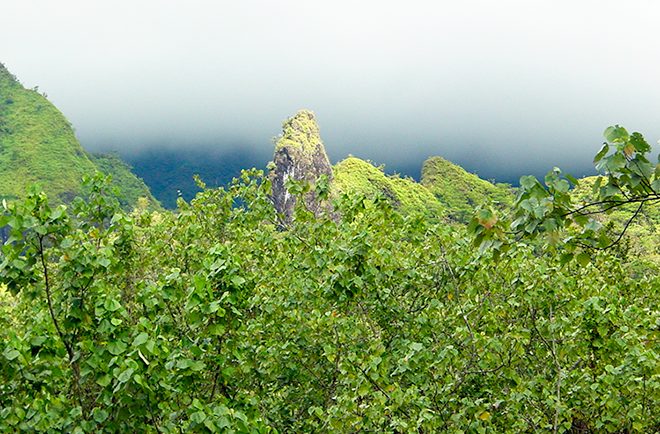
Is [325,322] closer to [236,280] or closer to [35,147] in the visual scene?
[236,280]

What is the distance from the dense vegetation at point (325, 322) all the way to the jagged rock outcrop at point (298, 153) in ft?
210

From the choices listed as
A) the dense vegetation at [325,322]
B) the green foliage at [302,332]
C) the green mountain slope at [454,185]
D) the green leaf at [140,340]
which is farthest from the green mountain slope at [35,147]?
the green leaf at [140,340]

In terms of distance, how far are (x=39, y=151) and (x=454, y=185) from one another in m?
61.7

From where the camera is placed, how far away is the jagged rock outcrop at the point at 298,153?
7881cm

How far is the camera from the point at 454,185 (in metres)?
93.8

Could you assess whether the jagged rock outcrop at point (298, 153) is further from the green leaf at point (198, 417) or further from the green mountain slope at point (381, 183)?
the green leaf at point (198, 417)

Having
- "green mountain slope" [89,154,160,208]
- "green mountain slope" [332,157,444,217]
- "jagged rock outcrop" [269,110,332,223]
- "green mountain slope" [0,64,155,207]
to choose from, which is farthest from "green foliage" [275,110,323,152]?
"green mountain slope" [89,154,160,208]

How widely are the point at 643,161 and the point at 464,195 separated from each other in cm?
8963

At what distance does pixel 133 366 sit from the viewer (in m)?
4.76

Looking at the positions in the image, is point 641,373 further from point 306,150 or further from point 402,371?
point 306,150

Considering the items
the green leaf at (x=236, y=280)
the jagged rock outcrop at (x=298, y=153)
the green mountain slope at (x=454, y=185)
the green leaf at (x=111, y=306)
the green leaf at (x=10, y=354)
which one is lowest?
the green mountain slope at (x=454, y=185)

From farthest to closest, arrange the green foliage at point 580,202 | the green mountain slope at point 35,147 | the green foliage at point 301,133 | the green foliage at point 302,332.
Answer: the green mountain slope at point 35,147 → the green foliage at point 301,133 → the green foliage at point 302,332 → the green foliage at point 580,202

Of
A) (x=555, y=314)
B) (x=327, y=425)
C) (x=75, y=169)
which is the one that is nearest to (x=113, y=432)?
(x=327, y=425)

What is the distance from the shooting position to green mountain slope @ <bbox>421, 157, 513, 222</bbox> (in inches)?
3543
